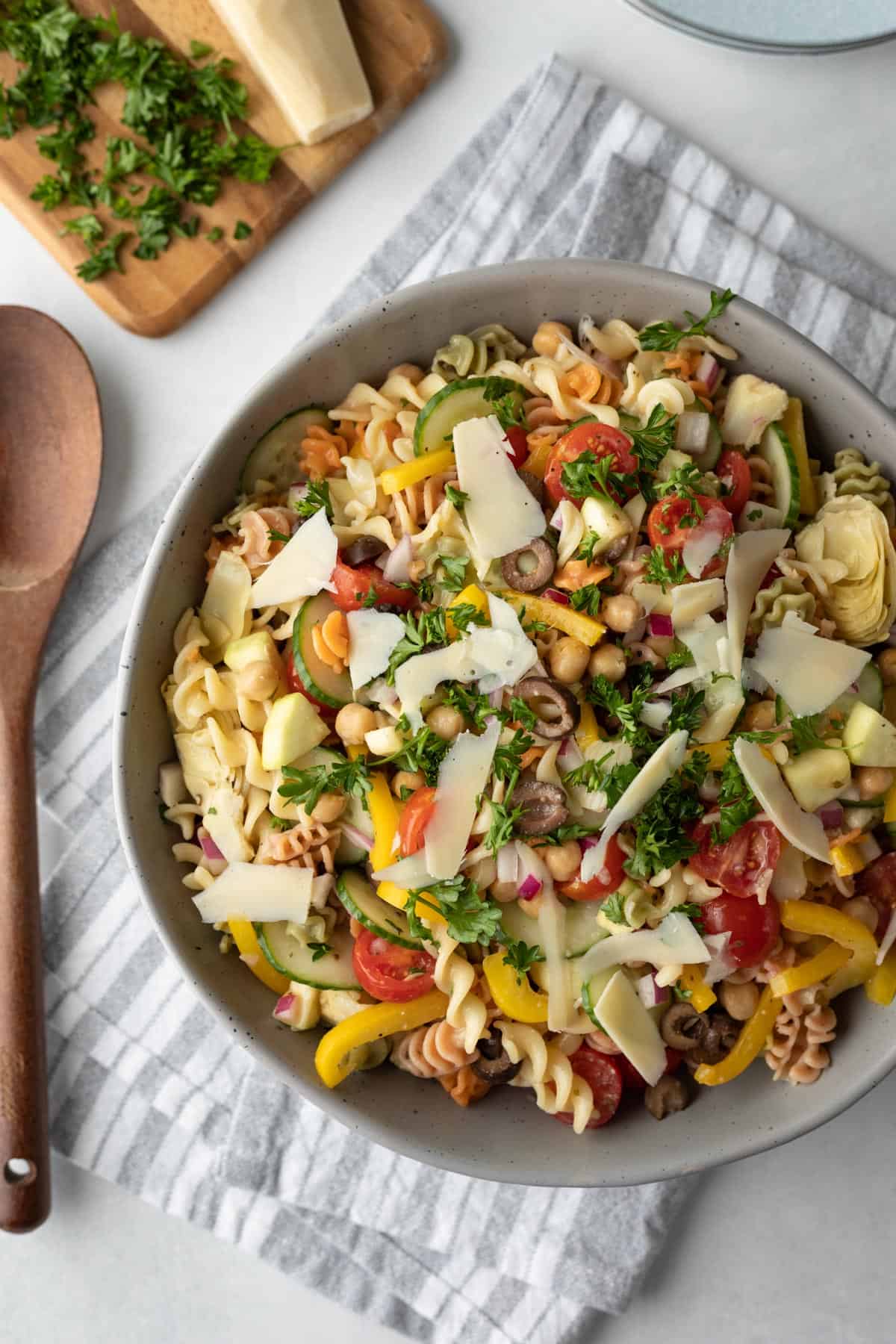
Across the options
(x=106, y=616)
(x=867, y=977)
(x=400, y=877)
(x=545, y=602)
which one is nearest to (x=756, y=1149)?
(x=867, y=977)

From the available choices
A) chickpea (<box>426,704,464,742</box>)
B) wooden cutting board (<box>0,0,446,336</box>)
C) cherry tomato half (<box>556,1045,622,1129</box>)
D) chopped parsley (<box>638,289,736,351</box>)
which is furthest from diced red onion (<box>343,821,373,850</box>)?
wooden cutting board (<box>0,0,446,336</box>)

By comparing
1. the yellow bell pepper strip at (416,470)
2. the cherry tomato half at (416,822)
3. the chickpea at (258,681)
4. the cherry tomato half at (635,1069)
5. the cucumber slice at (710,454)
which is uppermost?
the yellow bell pepper strip at (416,470)

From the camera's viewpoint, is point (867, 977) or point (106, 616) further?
point (106, 616)

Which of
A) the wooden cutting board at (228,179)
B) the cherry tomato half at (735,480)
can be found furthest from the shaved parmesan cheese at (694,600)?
the wooden cutting board at (228,179)

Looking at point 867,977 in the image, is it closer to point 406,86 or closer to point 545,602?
point 545,602

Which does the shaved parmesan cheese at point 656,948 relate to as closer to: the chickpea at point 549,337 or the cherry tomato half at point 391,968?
the cherry tomato half at point 391,968

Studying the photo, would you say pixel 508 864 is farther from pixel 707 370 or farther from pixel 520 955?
pixel 707 370
